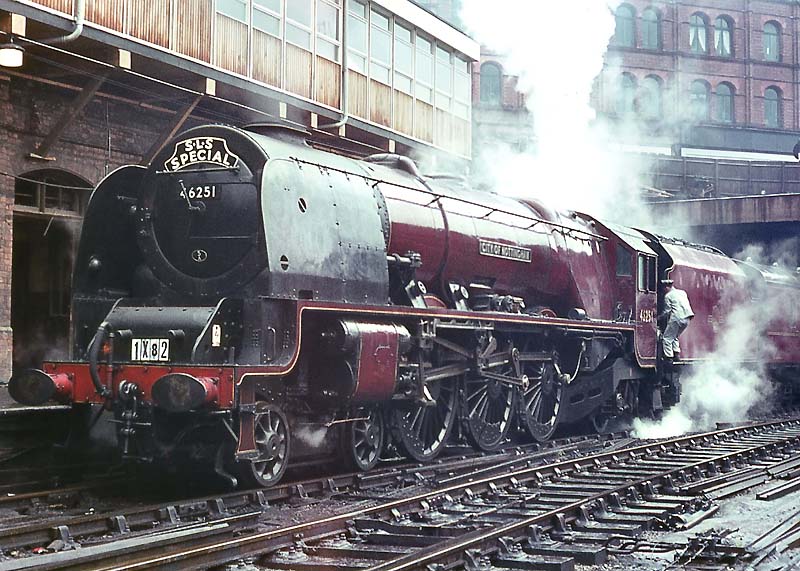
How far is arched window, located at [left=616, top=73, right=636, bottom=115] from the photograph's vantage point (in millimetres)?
40219

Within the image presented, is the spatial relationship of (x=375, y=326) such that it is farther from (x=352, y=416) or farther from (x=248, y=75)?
(x=248, y=75)

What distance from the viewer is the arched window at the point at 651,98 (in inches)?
1592

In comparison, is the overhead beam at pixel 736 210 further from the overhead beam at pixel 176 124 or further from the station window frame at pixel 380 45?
the overhead beam at pixel 176 124

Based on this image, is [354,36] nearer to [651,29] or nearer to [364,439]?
[364,439]

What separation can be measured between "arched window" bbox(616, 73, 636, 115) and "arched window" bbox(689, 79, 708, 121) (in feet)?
8.51

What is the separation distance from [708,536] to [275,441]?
10.9 feet

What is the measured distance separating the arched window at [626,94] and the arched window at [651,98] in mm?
366

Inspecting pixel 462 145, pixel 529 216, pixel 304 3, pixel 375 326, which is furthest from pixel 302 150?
pixel 462 145

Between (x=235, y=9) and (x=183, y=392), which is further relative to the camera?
(x=235, y=9)

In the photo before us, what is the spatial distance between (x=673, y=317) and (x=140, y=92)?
8.19 metres

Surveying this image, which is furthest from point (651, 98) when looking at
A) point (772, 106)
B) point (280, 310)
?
point (280, 310)

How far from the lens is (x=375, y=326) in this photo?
8547mm

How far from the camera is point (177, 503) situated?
7.10 m

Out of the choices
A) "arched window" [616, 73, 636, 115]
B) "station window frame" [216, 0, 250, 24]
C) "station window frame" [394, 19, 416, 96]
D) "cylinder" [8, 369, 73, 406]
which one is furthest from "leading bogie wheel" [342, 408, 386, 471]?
"arched window" [616, 73, 636, 115]
